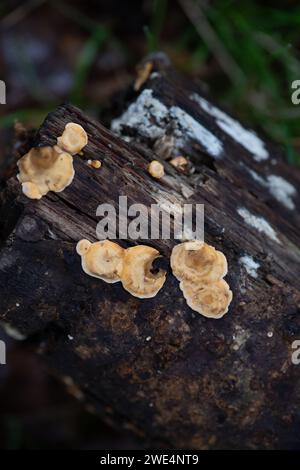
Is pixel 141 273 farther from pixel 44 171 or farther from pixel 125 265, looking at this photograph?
pixel 44 171

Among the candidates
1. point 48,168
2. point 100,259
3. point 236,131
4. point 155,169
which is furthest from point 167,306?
point 236,131

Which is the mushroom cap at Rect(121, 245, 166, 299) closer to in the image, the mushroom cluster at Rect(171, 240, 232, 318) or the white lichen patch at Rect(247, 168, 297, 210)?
the mushroom cluster at Rect(171, 240, 232, 318)

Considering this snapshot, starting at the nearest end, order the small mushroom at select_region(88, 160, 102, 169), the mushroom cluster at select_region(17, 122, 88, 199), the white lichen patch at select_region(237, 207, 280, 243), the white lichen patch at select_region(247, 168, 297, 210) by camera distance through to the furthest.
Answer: the mushroom cluster at select_region(17, 122, 88, 199)
the small mushroom at select_region(88, 160, 102, 169)
the white lichen patch at select_region(237, 207, 280, 243)
the white lichen patch at select_region(247, 168, 297, 210)

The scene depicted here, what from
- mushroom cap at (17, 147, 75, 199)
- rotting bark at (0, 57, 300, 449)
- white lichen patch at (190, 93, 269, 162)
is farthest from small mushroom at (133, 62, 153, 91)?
mushroom cap at (17, 147, 75, 199)

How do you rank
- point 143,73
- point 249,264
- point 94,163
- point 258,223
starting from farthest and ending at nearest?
point 143,73
point 258,223
point 249,264
point 94,163

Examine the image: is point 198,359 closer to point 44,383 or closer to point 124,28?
point 44,383

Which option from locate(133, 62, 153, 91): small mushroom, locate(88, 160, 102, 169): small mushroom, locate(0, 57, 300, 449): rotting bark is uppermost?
locate(133, 62, 153, 91): small mushroom
